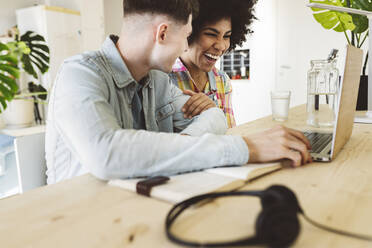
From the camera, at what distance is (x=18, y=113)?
2805mm

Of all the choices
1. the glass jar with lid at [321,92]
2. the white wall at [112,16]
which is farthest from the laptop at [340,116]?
the white wall at [112,16]

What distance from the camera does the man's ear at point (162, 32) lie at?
986 mm

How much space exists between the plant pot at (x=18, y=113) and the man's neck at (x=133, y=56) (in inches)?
84.5

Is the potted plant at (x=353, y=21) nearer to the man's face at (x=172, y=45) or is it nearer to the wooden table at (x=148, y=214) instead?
the man's face at (x=172, y=45)

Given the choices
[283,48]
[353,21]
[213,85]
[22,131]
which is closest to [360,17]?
[353,21]

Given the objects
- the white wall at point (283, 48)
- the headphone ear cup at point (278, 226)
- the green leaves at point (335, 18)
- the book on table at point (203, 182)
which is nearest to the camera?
the headphone ear cup at point (278, 226)

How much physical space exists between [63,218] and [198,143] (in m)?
0.30

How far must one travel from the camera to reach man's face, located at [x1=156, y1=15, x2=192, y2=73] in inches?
39.9

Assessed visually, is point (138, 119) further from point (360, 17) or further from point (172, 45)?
point (360, 17)

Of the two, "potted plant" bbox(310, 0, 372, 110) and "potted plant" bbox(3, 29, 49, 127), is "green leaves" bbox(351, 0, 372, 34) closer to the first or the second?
"potted plant" bbox(310, 0, 372, 110)

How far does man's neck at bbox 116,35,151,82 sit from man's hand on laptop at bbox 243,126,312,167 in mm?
500

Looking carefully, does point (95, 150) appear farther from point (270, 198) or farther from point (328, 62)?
point (328, 62)

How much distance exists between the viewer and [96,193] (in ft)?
1.83

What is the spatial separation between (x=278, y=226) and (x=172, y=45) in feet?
2.61
